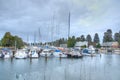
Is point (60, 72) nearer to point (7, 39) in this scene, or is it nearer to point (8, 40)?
point (7, 39)

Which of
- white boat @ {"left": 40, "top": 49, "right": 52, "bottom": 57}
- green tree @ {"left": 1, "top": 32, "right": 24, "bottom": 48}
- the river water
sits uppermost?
green tree @ {"left": 1, "top": 32, "right": 24, "bottom": 48}

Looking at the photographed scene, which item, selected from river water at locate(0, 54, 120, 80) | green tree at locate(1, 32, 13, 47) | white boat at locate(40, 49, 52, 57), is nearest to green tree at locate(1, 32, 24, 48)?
green tree at locate(1, 32, 13, 47)

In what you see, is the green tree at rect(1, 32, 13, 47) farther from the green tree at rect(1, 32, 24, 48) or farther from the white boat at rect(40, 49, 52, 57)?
the white boat at rect(40, 49, 52, 57)

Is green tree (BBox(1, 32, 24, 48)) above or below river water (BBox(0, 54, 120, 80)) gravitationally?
above

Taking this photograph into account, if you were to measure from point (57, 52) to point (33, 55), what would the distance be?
10023 mm

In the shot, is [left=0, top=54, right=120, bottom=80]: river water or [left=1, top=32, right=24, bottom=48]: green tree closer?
[left=0, top=54, right=120, bottom=80]: river water

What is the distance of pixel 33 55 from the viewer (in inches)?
2781

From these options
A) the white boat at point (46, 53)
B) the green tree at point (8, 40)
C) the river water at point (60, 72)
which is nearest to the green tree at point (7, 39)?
the green tree at point (8, 40)

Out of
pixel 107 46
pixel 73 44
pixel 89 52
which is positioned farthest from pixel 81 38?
pixel 89 52

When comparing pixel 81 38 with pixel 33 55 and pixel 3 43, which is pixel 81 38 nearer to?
pixel 3 43

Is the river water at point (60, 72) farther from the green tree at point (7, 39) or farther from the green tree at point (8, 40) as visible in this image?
the green tree at point (8, 40)

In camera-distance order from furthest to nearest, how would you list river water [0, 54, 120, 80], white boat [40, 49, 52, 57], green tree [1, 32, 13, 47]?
green tree [1, 32, 13, 47] < white boat [40, 49, 52, 57] < river water [0, 54, 120, 80]

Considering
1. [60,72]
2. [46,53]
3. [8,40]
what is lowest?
[60,72]

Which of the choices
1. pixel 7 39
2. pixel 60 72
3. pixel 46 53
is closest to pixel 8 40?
pixel 7 39
